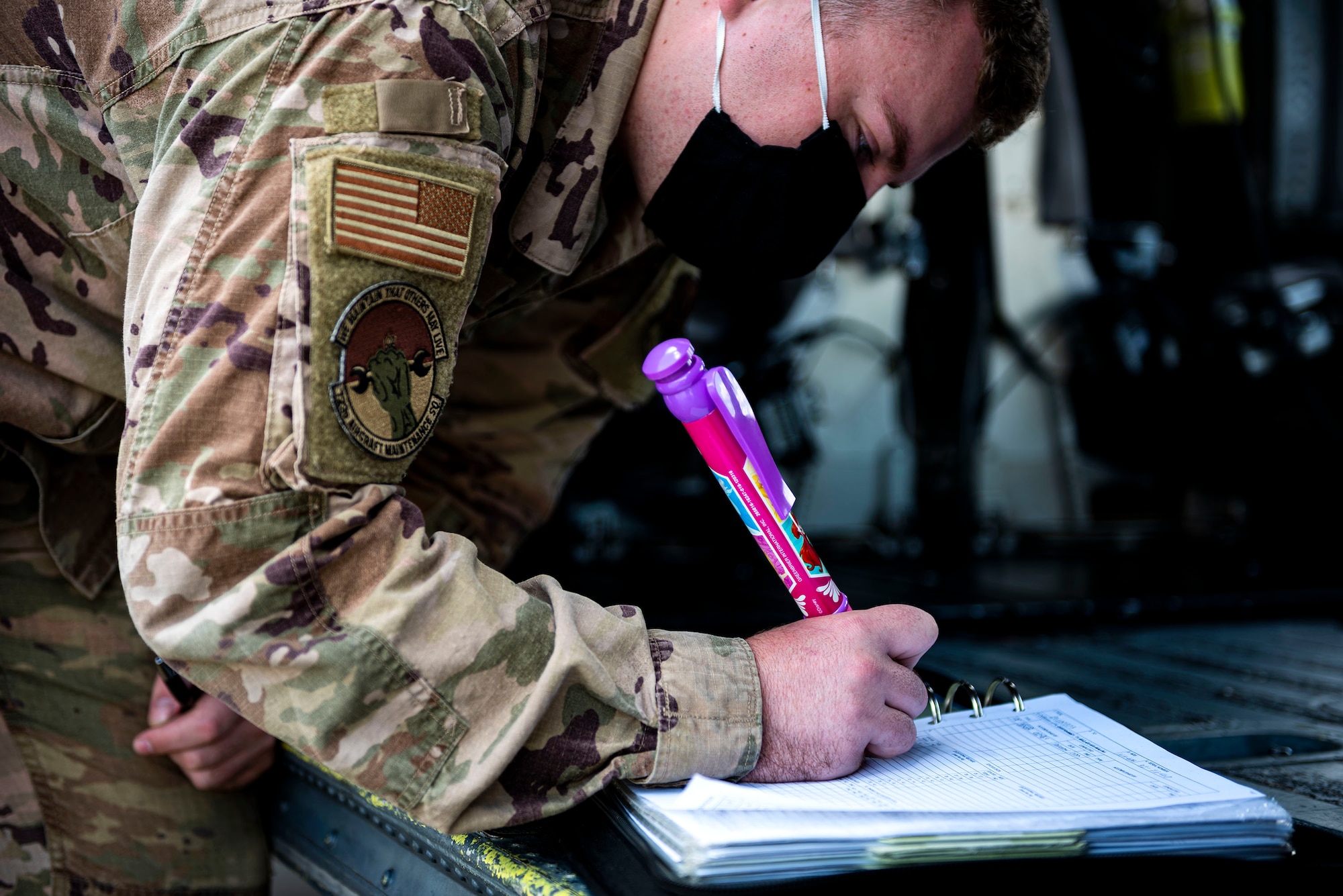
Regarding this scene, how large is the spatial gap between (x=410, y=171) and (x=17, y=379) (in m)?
0.49

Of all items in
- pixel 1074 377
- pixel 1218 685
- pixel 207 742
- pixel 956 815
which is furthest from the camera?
pixel 1074 377

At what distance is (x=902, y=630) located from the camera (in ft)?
2.25

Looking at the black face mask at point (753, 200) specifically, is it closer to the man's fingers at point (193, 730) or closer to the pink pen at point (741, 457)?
the pink pen at point (741, 457)

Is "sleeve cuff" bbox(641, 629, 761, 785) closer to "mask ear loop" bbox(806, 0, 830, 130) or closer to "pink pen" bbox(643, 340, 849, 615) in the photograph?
"pink pen" bbox(643, 340, 849, 615)

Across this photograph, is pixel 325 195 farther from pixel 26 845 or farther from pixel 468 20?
pixel 26 845

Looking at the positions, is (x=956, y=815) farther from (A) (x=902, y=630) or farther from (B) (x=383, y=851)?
(B) (x=383, y=851)

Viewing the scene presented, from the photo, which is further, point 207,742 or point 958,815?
point 207,742

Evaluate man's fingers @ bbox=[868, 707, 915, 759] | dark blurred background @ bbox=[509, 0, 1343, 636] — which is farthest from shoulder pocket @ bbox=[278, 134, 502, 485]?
dark blurred background @ bbox=[509, 0, 1343, 636]

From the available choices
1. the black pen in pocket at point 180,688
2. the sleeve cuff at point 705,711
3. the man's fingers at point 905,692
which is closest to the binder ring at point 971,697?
the man's fingers at point 905,692

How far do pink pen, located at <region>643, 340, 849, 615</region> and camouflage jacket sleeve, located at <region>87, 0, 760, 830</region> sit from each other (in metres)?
0.13

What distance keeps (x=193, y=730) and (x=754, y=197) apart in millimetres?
719

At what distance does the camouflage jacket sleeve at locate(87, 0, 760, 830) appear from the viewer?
58 cm

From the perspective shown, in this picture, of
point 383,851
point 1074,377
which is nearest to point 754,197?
point 383,851

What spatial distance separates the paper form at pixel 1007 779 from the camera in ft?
1.84
